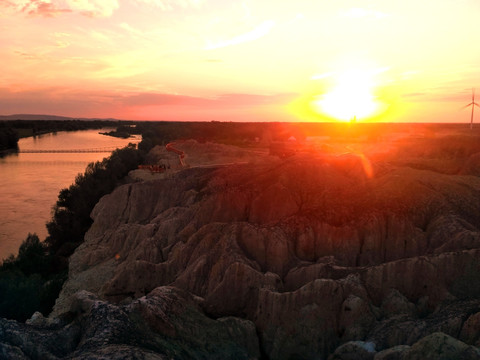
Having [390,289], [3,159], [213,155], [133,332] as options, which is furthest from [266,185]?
[3,159]

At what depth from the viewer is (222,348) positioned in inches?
457

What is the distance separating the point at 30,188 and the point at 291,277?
57.2 metres

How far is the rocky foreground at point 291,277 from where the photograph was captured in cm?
1055

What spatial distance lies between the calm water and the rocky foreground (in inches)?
770

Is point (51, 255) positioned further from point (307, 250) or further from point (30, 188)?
point (30, 188)

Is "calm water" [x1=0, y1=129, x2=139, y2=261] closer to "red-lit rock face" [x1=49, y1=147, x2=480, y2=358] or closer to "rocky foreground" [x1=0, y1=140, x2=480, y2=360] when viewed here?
"red-lit rock face" [x1=49, y1=147, x2=480, y2=358]

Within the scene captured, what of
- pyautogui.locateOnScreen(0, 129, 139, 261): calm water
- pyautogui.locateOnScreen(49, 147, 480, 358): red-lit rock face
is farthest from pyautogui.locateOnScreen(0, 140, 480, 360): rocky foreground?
pyautogui.locateOnScreen(0, 129, 139, 261): calm water

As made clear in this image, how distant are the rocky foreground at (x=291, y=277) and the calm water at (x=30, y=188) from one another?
64.2 ft

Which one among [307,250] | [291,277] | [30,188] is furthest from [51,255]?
[30,188]

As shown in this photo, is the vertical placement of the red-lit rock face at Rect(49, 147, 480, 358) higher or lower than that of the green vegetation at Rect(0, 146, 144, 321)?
higher

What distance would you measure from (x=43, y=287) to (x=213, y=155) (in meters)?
54.5

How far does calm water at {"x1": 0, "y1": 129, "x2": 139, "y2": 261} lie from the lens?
41.0m

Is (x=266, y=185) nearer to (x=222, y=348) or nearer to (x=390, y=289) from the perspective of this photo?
(x=390, y=289)

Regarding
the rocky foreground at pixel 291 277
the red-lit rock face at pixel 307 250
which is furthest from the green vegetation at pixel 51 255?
the red-lit rock face at pixel 307 250
